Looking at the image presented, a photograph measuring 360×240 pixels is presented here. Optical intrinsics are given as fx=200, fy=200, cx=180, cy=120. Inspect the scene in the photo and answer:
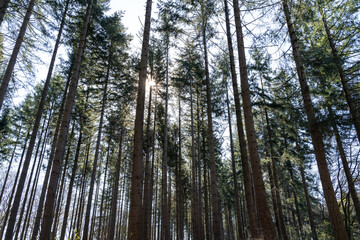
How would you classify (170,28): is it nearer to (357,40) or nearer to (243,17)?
(243,17)

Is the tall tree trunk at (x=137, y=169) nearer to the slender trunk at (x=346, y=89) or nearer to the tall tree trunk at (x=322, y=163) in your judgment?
the tall tree trunk at (x=322, y=163)

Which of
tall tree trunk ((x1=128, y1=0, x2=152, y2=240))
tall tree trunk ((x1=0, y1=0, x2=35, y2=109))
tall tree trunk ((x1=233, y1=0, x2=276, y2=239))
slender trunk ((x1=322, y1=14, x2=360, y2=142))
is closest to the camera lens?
tall tree trunk ((x1=128, y1=0, x2=152, y2=240))

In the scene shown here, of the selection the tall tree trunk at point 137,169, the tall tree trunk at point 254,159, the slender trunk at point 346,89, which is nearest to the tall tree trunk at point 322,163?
the slender trunk at point 346,89

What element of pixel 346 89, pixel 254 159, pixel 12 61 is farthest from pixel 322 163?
pixel 12 61

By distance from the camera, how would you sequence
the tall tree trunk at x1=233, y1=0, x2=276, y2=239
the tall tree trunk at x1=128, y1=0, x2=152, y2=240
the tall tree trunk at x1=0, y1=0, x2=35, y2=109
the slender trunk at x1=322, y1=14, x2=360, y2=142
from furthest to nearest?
1. the slender trunk at x1=322, y1=14, x2=360, y2=142
2. the tall tree trunk at x1=0, y1=0, x2=35, y2=109
3. the tall tree trunk at x1=233, y1=0, x2=276, y2=239
4. the tall tree trunk at x1=128, y1=0, x2=152, y2=240

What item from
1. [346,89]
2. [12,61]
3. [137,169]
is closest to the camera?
[137,169]

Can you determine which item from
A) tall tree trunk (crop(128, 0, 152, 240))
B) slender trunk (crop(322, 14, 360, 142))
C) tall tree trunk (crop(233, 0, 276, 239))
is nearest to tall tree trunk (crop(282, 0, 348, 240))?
slender trunk (crop(322, 14, 360, 142))

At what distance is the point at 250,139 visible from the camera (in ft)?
20.1

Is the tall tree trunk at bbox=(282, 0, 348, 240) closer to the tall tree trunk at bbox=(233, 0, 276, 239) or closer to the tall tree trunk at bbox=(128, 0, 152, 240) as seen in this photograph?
the tall tree trunk at bbox=(233, 0, 276, 239)

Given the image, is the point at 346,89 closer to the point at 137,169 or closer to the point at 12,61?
the point at 137,169

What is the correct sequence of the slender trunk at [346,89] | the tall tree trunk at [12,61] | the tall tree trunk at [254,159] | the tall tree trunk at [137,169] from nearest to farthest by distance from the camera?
the tall tree trunk at [137,169] < the tall tree trunk at [254,159] < the tall tree trunk at [12,61] < the slender trunk at [346,89]

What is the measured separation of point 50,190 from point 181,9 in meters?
9.90

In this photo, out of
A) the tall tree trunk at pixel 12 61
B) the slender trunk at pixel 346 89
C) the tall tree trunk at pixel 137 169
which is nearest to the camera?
the tall tree trunk at pixel 137 169

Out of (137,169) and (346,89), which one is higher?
(346,89)
